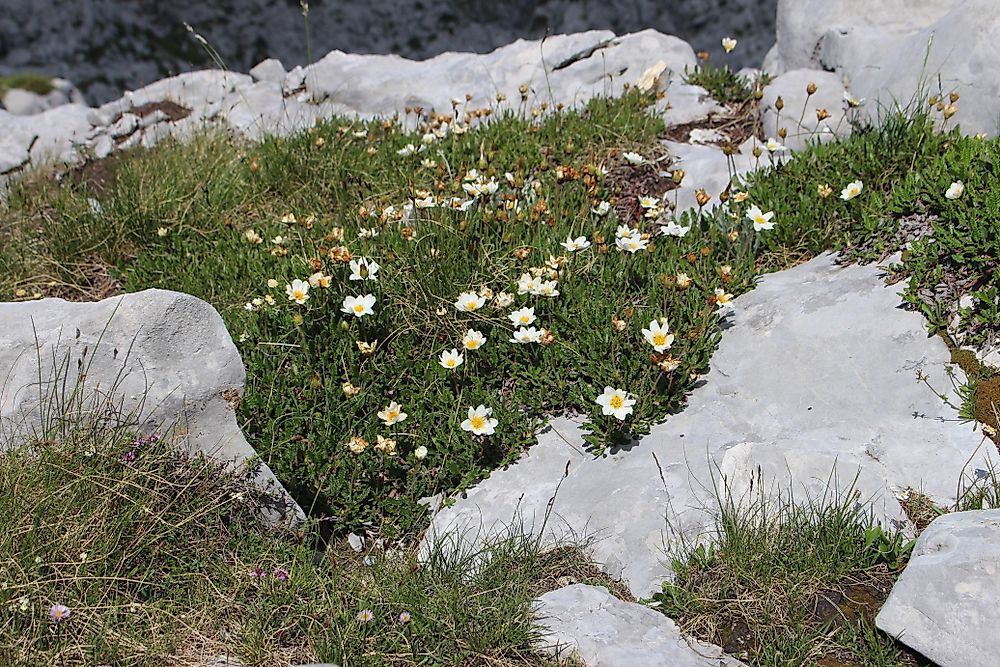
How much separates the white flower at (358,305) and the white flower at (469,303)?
1.40 feet

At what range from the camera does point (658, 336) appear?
4.08 m

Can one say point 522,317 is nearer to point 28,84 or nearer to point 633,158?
point 633,158

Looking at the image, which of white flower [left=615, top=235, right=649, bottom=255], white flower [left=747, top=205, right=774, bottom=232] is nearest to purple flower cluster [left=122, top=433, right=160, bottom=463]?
white flower [left=615, top=235, right=649, bottom=255]

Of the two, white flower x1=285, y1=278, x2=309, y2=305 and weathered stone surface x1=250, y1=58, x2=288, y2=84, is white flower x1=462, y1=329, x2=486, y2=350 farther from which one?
weathered stone surface x1=250, y1=58, x2=288, y2=84

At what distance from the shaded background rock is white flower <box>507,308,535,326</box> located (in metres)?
14.6

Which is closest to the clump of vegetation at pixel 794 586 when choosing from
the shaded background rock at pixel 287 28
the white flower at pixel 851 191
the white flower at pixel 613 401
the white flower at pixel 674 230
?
the white flower at pixel 613 401

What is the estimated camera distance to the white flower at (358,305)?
4.38m

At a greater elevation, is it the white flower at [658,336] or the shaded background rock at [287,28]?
the shaded background rock at [287,28]

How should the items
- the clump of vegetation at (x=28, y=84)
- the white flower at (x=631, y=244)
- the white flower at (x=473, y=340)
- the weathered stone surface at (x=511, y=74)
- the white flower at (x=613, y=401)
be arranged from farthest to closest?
the clump of vegetation at (x=28, y=84), the weathered stone surface at (x=511, y=74), the white flower at (x=631, y=244), the white flower at (x=473, y=340), the white flower at (x=613, y=401)

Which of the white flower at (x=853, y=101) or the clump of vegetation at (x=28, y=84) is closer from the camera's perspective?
the white flower at (x=853, y=101)

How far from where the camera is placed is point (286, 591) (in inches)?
124

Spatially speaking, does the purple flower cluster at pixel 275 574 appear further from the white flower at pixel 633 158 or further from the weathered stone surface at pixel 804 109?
the weathered stone surface at pixel 804 109

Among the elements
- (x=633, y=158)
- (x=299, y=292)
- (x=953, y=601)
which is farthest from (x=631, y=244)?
(x=953, y=601)

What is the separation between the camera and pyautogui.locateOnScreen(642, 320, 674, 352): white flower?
4.04m
